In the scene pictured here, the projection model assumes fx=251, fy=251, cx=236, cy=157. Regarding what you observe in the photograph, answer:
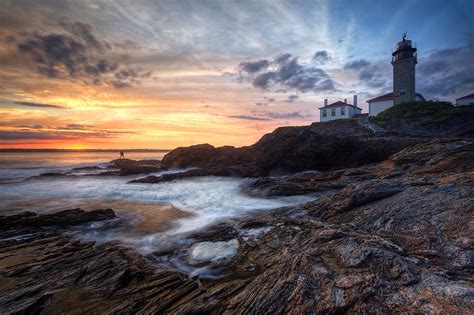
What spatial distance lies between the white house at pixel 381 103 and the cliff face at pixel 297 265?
4410cm

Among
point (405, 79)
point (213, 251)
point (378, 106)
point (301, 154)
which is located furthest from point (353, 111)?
point (213, 251)

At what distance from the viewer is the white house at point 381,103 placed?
147ft

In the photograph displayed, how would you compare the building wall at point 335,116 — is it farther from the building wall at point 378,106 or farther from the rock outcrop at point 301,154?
the rock outcrop at point 301,154

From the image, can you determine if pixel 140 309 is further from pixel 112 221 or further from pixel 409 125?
pixel 409 125

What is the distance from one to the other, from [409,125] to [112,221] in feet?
121

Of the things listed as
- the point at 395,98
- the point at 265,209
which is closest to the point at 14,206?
the point at 265,209

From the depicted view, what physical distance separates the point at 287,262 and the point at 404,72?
49.5 m

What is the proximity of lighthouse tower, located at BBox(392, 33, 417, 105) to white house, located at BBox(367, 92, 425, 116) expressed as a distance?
4.02 ft

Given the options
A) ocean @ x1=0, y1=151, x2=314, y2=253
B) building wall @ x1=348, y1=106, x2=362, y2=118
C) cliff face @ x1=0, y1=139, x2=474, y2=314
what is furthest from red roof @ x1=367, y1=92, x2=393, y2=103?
cliff face @ x1=0, y1=139, x2=474, y2=314

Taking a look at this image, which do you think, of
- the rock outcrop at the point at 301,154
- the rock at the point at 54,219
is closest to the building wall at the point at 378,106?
the rock outcrop at the point at 301,154

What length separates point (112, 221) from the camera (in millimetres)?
10250

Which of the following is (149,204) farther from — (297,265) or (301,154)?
(301,154)

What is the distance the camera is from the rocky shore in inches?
144

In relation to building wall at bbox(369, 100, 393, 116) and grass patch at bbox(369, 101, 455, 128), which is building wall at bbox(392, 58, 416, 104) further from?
grass patch at bbox(369, 101, 455, 128)
